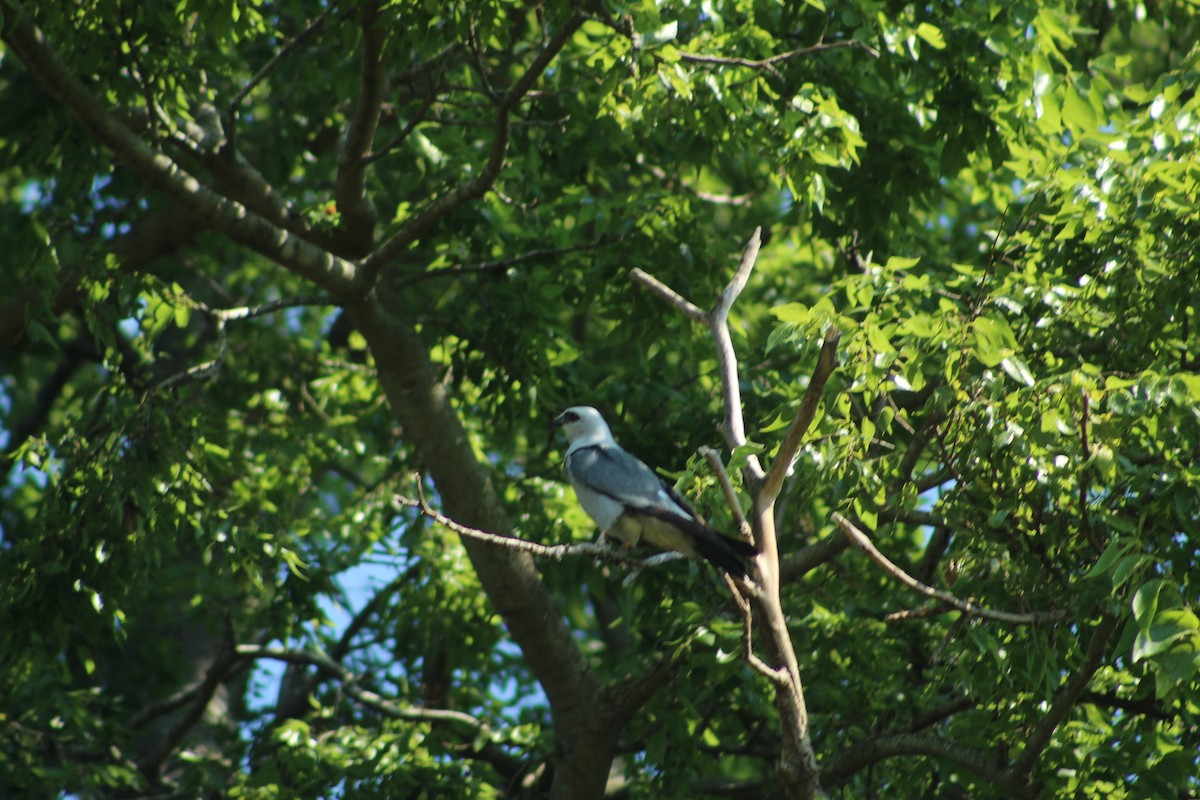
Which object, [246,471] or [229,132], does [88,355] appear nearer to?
[246,471]

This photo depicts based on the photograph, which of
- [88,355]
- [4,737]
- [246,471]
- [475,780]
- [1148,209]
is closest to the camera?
[1148,209]

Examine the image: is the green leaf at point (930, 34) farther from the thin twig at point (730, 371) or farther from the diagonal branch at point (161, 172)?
the diagonal branch at point (161, 172)

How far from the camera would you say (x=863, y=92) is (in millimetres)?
6199

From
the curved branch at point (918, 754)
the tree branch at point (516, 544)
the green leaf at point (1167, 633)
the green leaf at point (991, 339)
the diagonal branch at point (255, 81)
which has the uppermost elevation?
the diagonal branch at point (255, 81)

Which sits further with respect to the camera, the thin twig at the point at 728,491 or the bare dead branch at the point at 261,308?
the bare dead branch at the point at 261,308

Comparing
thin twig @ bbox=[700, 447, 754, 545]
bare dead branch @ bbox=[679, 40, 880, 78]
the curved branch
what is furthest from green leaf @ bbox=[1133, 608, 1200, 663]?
bare dead branch @ bbox=[679, 40, 880, 78]

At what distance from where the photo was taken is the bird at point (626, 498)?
496 cm

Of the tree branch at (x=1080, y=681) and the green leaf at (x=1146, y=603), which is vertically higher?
the tree branch at (x=1080, y=681)

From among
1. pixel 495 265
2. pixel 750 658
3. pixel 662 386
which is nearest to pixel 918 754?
pixel 750 658

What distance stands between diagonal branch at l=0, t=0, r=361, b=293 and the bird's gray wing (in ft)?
4.33

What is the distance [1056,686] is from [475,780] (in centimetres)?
278

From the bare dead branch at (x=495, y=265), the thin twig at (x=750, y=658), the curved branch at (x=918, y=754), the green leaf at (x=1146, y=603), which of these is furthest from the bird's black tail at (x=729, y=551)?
the bare dead branch at (x=495, y=265)

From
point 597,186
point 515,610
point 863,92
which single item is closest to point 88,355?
point 597,186

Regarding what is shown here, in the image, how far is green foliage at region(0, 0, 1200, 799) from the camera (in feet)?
13.3
